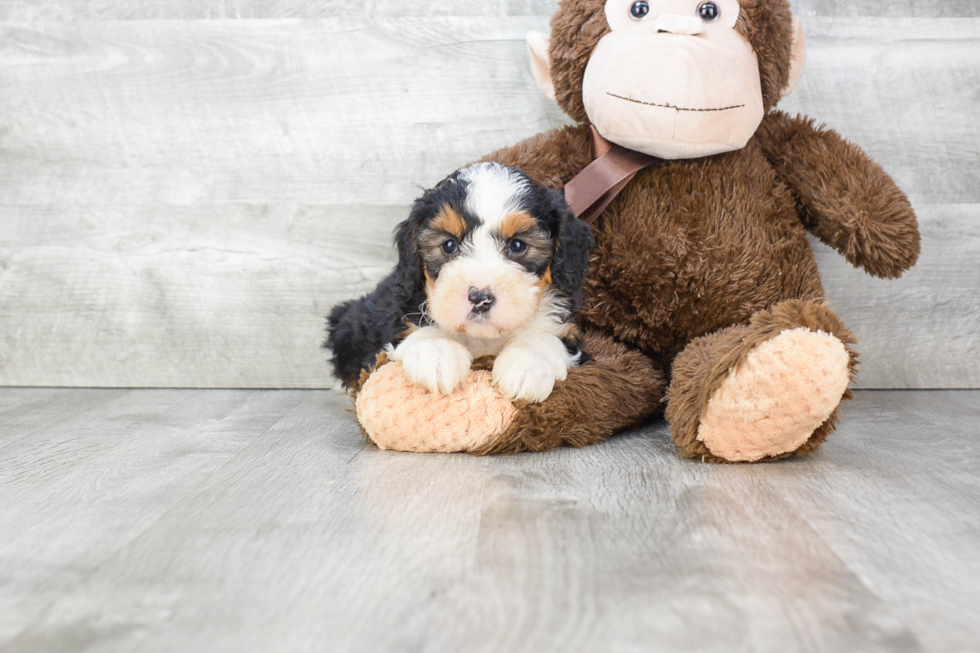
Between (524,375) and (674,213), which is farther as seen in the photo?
(674,213)

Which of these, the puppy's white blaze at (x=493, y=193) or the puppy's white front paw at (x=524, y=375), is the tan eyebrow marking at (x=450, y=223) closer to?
the puppy's white blaze at (x=493, y=193)

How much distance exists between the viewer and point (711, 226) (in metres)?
1.82

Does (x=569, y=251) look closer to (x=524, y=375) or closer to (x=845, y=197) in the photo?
(x=524, y=375)

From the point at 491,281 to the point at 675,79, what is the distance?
1.95 ft

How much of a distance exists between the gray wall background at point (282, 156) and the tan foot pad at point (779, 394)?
3.06 feet

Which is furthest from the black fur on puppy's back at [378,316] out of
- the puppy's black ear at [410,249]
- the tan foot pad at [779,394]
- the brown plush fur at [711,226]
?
the tan foot pad at [779,394]

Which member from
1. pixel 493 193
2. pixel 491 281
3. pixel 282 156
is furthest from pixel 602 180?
pixel 282 156

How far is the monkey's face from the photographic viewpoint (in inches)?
66.7

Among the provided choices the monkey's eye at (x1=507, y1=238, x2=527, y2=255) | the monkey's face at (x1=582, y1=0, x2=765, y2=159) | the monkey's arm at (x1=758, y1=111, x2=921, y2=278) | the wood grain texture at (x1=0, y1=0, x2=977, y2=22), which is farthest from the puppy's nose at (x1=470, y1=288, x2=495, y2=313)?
the wood grain texture at (x1=0, y1=0, x2=977, y2=22)

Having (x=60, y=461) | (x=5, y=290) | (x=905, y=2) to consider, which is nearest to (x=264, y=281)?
(x=5, y=290)

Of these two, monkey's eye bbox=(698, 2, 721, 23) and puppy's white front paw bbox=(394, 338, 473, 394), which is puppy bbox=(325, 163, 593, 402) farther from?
monkey's eye bbox=(698, 2, 721, 23)

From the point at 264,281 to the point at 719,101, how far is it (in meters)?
1.34

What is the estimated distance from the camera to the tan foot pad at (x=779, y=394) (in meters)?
1.42

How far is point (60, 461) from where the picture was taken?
1563 mm
